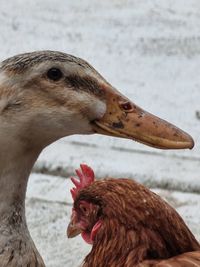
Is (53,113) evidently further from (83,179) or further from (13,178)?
(83,179)

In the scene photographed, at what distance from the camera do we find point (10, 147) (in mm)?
2688

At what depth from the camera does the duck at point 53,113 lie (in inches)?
104

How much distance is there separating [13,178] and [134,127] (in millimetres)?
435

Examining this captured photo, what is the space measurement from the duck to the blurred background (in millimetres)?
1154

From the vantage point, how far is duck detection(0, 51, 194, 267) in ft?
8.70

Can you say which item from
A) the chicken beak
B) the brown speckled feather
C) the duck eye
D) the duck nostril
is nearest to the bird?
the brown speckled feather

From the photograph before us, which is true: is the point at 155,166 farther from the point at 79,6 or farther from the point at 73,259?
the point at 79,6

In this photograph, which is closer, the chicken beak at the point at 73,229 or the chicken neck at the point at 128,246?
the chicken neck at the point at 128,246

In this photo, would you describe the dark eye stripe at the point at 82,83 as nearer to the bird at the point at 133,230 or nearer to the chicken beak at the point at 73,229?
the bird at the point at 133,230

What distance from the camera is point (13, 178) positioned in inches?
109

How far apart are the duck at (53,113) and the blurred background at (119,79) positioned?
45.5 inches

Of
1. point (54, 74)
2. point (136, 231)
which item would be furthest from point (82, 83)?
point (136, 231)

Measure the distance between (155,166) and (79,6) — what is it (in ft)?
8.18

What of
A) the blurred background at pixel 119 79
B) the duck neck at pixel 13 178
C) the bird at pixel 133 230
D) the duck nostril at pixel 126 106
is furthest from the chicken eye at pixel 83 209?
the blurred background at pixel 119 79
